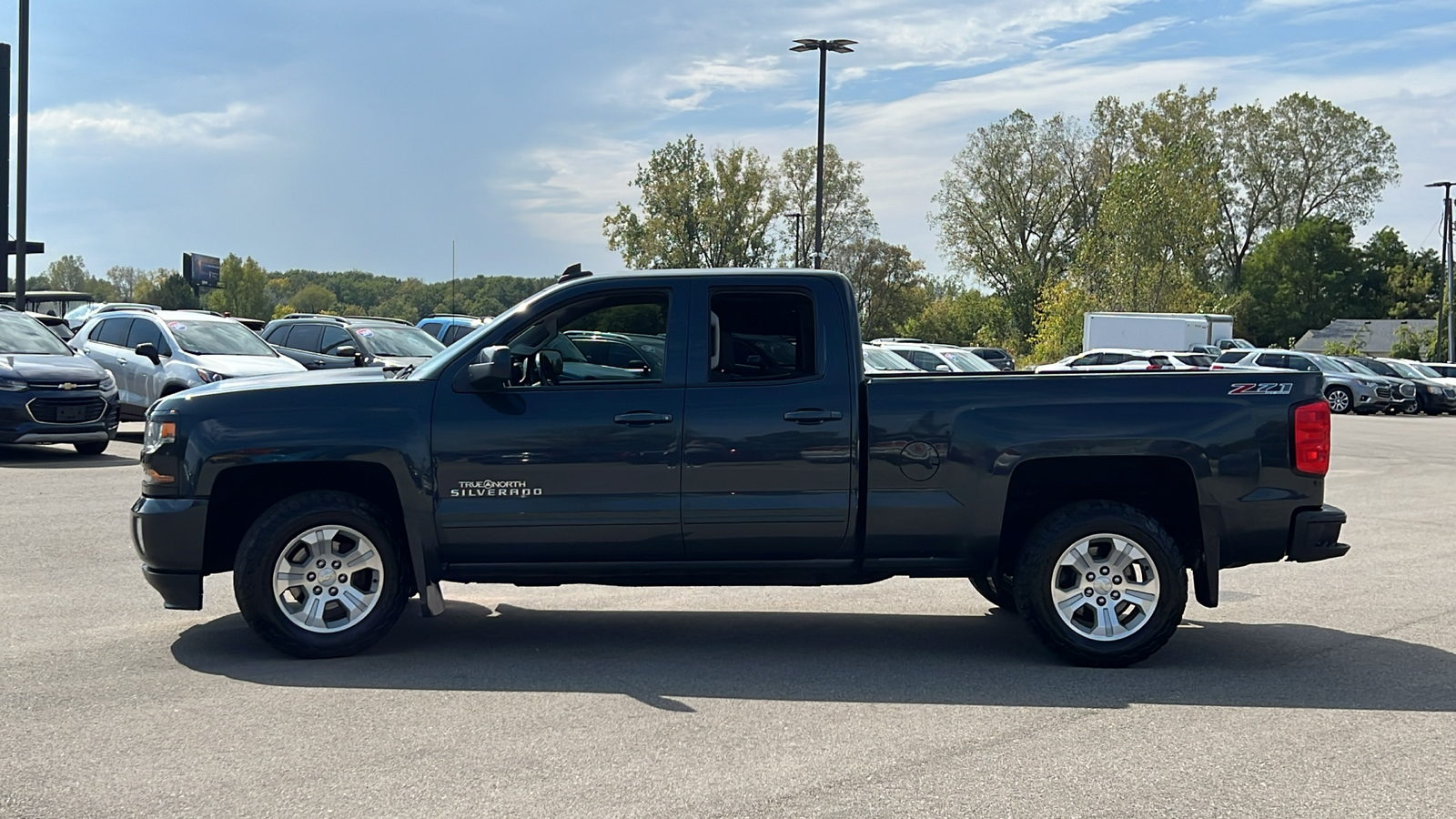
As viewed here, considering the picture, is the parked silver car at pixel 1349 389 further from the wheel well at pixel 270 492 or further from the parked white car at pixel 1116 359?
the wheel well at pixel 270 492

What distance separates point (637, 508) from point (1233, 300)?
285 ft

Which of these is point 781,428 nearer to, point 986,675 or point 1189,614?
point 986,675

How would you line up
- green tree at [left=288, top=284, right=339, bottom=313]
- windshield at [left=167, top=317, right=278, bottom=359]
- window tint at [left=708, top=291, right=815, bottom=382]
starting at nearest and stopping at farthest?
window tint at [left=708, top=291, right=815, bottom=382] < windshield at [left=167, top=317, right=278, bottom=359] < green tree at [left=288, top=284, right=339, bottom=313]

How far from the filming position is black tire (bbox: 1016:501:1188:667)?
6.64 meters

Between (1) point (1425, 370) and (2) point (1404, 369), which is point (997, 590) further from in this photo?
(1) point (1425, 370)

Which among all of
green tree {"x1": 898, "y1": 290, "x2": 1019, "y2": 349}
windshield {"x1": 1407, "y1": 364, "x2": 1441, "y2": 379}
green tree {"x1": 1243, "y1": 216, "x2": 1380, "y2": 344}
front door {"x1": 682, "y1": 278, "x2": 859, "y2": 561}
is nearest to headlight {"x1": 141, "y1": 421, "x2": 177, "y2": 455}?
front door {"x1": 682, "y1": 278, "x2": 859, "y2": 561}

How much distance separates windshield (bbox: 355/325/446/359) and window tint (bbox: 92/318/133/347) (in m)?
3.82

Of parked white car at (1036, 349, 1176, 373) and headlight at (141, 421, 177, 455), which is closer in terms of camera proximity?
headlight at (141, 421, 177, 455)

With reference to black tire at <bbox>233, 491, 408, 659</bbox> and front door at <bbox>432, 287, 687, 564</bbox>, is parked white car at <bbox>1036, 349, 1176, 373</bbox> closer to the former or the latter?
front door at <bbox>432, 287, 687, 564</bbox>

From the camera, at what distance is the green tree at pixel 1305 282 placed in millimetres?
86375

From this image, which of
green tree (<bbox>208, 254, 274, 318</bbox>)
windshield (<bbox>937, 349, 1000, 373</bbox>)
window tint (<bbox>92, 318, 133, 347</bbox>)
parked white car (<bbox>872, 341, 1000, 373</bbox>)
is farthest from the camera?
green tree (<bbox>208, 254, 274, 318</bbox>)

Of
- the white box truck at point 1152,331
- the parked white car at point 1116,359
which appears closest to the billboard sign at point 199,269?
the white box truck at point 1152,331

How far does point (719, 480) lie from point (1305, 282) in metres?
90.7

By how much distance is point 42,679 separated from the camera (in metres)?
6.14
